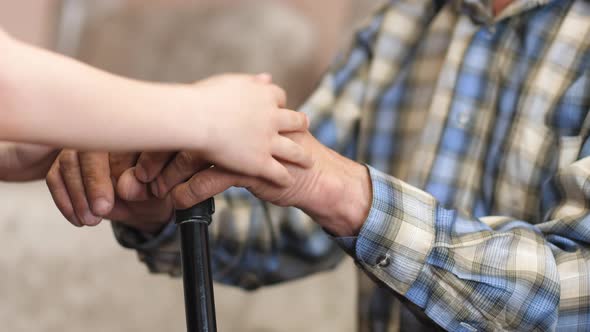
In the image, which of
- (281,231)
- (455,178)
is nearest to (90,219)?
(281,231)

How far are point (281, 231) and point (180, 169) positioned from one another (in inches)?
15.9

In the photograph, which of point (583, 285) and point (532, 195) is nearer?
point (583, 285)

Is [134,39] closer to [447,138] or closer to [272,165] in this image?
[447,138]

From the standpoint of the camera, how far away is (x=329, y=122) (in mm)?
1034

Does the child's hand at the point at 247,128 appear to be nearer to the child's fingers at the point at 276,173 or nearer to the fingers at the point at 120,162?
the child's fingers at the point at 276,173

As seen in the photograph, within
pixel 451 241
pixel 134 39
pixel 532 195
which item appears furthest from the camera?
pixel 134 39

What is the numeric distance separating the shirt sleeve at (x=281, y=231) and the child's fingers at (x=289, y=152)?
0.93 ft

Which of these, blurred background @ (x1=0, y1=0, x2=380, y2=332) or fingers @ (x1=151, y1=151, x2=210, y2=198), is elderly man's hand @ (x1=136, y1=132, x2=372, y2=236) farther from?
blurred background @ (x1=0, y1=0, x2=380, y2=332)

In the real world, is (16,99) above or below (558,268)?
above

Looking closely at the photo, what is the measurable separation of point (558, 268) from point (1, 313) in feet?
2.67

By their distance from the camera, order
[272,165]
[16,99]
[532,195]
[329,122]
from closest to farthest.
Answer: [16,99] → [272,165] → [532,195] → [329,122]

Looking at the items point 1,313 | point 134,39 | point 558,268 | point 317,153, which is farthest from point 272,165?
point 134,39

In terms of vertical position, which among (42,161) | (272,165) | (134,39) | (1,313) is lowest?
(1,313)

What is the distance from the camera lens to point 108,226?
1.37 meters
